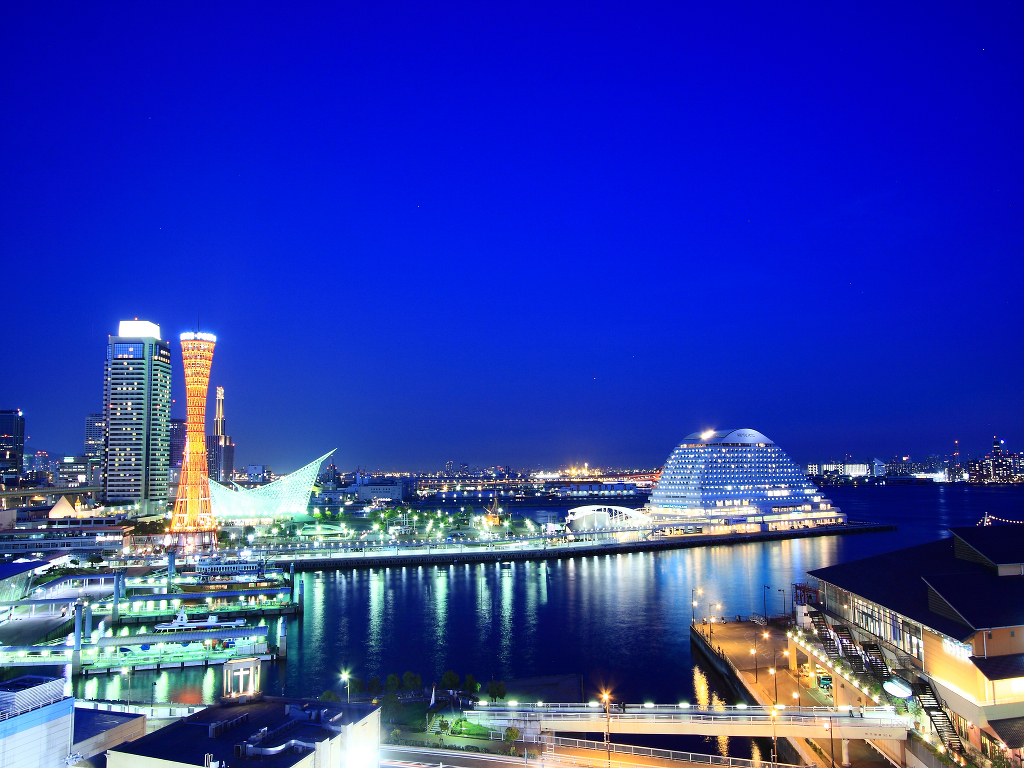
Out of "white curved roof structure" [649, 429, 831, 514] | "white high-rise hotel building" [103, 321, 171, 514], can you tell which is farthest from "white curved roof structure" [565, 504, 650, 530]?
"white high-rise hotel building" [103, 321, 171, 514]

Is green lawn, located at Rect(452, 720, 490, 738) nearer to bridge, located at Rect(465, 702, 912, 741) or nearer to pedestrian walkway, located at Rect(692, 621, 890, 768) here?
bridge, located at Rect(465, 702, 912, 741)

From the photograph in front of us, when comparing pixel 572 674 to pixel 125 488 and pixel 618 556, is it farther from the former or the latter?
pixel 125 488

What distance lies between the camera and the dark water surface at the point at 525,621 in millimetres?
13500

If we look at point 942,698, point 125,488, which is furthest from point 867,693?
point 125,488

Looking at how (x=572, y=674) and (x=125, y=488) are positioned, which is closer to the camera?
(x=572, y=674)

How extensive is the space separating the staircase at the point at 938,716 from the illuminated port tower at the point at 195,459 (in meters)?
23.5

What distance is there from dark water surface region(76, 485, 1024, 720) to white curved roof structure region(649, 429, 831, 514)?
692cm

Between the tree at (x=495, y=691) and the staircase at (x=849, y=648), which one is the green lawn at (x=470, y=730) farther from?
the staircase at (x=849, y=648)

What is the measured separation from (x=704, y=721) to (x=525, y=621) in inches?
386

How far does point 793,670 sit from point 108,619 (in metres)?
17.1

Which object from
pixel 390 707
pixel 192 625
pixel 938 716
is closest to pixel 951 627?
pixel 938 716

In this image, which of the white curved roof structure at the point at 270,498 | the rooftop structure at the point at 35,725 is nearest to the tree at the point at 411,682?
the rooftop structure at the point at 35,725

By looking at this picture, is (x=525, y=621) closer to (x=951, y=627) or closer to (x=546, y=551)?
(x=951, y=627)

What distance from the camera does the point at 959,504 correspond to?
192 feet
